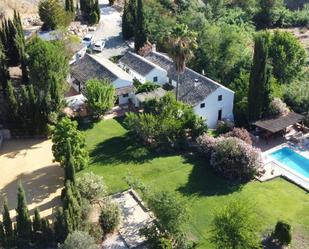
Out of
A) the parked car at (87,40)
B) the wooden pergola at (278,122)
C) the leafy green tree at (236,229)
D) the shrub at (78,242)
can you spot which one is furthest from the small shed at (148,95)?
the shrub at (78,242)

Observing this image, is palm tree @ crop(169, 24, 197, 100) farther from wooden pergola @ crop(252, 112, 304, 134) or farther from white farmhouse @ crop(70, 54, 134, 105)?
wooden pergola @ crop(252, 112, 304, 134)

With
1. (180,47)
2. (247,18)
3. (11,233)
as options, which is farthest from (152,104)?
(247,18)

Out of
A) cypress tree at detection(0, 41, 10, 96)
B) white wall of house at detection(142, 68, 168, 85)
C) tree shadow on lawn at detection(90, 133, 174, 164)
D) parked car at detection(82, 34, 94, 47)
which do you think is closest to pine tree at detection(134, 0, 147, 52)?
parked car at detection(82, 34, 94, 47)

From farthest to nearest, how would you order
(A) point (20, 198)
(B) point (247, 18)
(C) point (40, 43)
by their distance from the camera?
(B) point (247, 18), (C) point (40, 43), (A) point (20, 198)

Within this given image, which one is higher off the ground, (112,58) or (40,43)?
(40,43)

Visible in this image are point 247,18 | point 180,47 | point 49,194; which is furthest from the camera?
point 247,18

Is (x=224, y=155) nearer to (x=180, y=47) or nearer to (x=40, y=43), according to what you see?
(x=180, y=47)

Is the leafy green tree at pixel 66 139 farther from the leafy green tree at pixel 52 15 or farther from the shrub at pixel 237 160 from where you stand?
the leafy green tree at pixel 52 15
